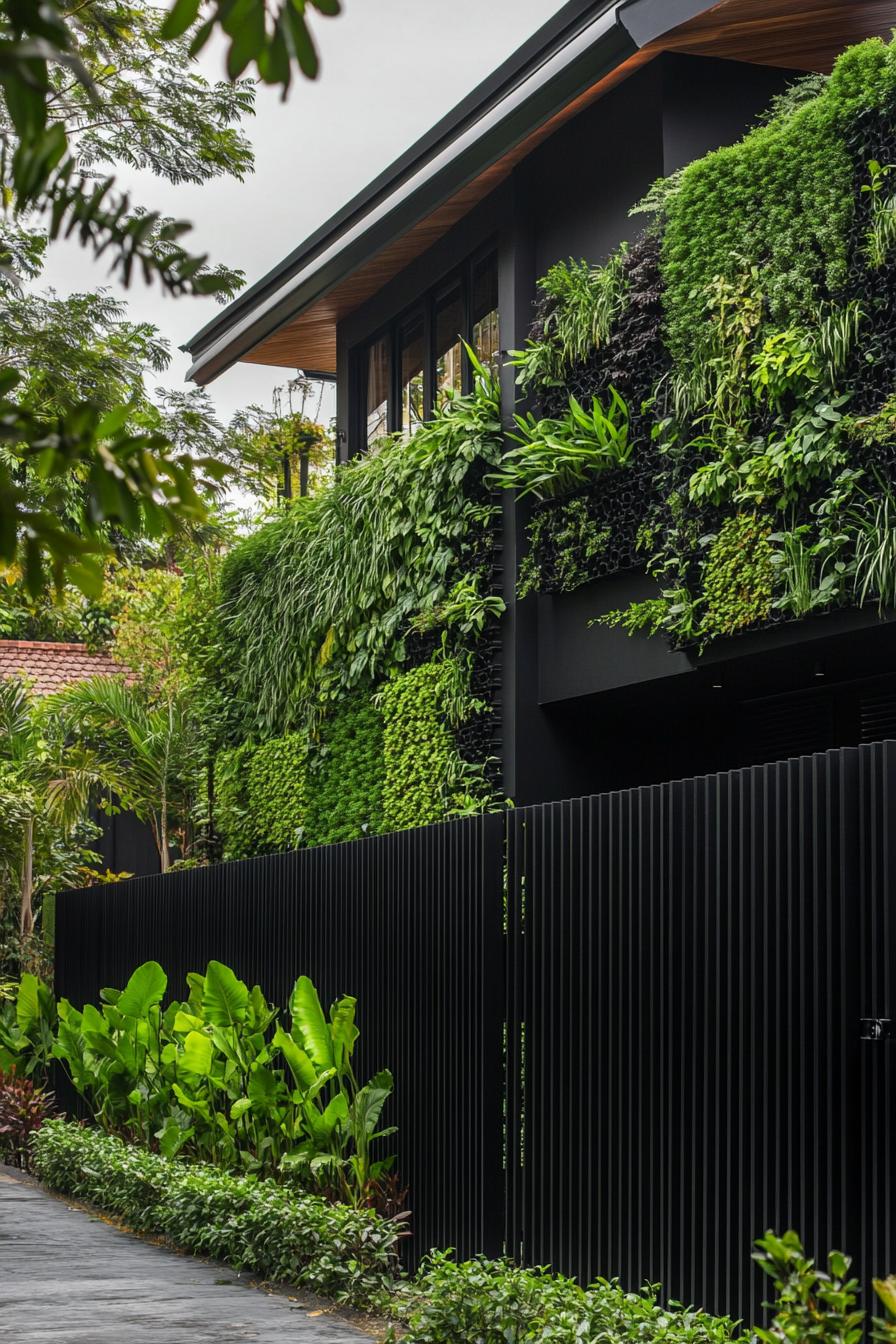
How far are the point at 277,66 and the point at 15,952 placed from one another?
64.8 ft

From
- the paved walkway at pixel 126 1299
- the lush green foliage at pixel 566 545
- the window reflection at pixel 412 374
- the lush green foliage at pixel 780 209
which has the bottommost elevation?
the paved walkway at pixel 126 1299

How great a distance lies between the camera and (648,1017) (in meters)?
7.23

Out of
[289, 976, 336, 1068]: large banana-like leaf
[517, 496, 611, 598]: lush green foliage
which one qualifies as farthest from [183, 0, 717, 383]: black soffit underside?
[289, 976, 336, 1068]: large banana-like leaf

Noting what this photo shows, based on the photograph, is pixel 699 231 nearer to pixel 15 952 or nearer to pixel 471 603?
pixel 471 603

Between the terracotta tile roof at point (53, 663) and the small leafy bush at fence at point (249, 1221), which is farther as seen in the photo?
the terracotta tile roof at point (53, 663)

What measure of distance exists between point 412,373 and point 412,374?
0.02m

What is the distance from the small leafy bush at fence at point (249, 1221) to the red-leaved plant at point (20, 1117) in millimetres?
2784

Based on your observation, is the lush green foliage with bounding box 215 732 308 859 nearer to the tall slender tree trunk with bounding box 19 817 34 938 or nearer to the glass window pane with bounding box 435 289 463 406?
the tall slender tree trunk with bounding box 19 817 34 938

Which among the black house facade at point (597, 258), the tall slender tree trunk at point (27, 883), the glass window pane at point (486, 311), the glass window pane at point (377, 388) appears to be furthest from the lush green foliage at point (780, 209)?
the tall slender tree trunk at point (27, 883)

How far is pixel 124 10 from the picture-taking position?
12.8 m

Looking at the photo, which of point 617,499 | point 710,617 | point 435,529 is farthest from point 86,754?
point 710,617

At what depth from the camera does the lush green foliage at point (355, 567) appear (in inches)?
562

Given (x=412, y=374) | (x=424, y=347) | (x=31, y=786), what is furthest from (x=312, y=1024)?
(x=31, y=786)

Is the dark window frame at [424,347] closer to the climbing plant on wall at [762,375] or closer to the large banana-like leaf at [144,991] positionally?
the climbing plant on wall at [762,375]
